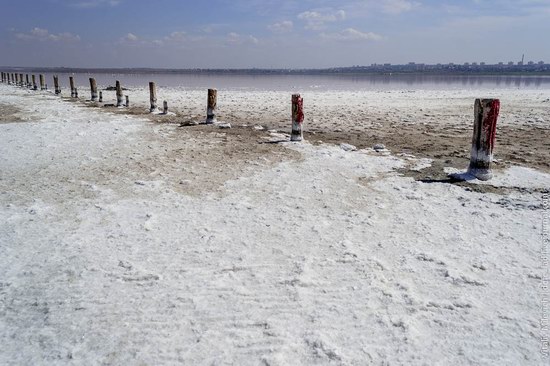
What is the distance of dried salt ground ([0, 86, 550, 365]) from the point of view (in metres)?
2.95

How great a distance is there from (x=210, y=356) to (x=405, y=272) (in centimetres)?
216

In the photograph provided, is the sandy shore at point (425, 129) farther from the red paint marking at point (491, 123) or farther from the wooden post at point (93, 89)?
the wooden post at point (93, 89)

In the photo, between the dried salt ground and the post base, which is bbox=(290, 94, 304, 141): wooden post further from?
the post base

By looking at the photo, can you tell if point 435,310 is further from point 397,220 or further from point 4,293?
point 4,293

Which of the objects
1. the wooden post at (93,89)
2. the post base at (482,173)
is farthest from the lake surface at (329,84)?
the post base at (482,173)

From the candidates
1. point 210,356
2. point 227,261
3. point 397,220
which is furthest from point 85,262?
point 397,220

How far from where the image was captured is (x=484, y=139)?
7121 millimetres

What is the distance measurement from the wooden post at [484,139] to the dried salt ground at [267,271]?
0.61m

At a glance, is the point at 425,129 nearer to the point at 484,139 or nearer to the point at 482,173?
the point at 484,139

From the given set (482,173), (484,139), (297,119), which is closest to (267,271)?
(482,173)

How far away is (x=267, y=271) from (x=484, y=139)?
5.30 metres

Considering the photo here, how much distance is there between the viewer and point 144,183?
6.62 meters

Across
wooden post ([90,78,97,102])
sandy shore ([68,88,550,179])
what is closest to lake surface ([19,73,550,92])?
wooden post ([90,78,97,102])

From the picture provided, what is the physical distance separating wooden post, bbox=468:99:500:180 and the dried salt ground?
61cm
